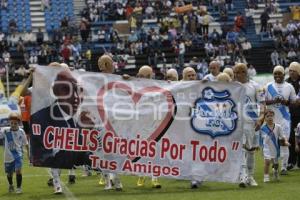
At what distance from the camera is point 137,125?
1329cm

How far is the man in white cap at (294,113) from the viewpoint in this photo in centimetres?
1636

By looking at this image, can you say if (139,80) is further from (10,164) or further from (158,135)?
(10,164)

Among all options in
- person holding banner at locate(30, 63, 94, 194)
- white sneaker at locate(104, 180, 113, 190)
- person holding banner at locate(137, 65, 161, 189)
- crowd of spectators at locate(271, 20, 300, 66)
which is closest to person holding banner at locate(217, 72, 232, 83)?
person holding banner at locate(137, 65, 161, 189)

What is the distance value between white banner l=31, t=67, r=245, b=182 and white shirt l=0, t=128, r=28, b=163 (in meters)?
0.72

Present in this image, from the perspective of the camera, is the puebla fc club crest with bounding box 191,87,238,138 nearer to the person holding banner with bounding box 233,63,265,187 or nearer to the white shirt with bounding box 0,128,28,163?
the person holding banner with bounding box 233,63,265,187

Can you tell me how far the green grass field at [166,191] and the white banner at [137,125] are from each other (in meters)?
0.32

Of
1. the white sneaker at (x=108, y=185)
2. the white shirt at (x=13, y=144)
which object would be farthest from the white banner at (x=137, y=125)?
the white shirt at (x=13, y=144)

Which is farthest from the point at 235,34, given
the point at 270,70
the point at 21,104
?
the point at 21,104

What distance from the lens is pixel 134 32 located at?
41.3 meters

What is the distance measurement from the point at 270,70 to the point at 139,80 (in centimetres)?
2683

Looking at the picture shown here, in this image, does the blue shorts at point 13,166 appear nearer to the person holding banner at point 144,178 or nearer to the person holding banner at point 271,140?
the person holding banner at point 144,178

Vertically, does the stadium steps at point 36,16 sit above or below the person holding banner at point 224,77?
below

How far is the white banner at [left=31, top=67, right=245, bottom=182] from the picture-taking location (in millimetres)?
13086

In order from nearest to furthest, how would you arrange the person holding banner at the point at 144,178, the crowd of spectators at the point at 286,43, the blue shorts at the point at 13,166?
1. the blue shorts at the point at 13,166
2. the person holding banner at the point at 144,178
3. the crowd of spectators at the point at 286,43
